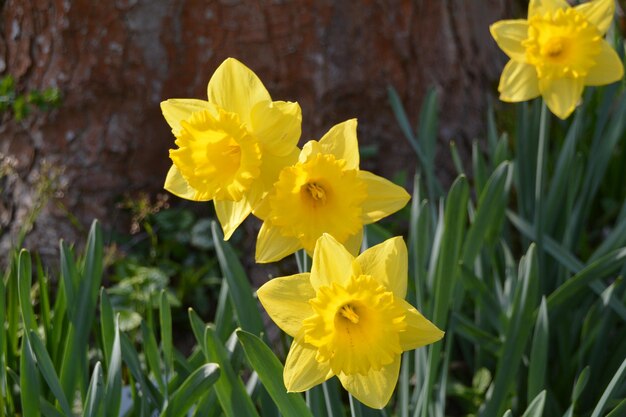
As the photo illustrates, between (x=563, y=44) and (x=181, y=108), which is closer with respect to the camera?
(x=181, y=108)

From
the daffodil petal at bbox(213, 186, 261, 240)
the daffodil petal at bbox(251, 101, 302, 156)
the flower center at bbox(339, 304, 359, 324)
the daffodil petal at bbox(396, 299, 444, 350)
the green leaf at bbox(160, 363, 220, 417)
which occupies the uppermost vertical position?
the daffodil petal at bbox(251, 101, 302, 156)

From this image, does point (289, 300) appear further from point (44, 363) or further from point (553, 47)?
point (553, 47)

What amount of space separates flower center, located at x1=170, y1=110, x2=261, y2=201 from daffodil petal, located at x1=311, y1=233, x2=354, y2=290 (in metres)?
0.14

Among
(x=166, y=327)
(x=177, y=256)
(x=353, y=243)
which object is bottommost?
(x=177, y=256)

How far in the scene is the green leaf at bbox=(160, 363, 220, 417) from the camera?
1369 millimetres

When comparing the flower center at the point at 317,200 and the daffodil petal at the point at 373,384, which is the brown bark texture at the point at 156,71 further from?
the daffodil petal at the point at 373,384

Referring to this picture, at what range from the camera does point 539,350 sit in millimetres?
1570

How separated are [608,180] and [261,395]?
4.97ft

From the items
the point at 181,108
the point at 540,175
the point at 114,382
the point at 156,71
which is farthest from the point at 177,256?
the point at 181,108

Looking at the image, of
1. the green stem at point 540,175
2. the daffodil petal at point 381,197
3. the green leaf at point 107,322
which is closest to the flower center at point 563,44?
the green stem at point 540,175

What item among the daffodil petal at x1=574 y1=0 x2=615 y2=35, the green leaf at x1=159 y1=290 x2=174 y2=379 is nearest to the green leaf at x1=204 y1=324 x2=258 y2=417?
the green leaf at x1=159 y1=290 x2=174 y2=379

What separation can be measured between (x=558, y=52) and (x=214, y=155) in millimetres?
769

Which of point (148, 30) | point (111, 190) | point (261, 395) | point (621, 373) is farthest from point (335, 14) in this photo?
point (621, 373)

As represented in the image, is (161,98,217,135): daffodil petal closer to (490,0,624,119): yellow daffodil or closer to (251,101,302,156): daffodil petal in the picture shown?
(251,101,302,156): daffodil petal
